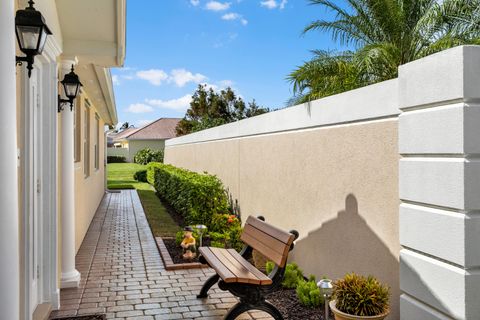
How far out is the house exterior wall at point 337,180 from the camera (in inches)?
160

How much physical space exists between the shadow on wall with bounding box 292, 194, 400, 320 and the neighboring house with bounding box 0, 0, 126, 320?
304 centimetres

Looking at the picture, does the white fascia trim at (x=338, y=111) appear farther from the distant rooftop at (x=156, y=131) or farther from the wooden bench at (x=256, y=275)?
the distant rooftop at (x=156, y=131)

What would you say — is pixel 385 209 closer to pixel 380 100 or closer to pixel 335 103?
pixel 380 100

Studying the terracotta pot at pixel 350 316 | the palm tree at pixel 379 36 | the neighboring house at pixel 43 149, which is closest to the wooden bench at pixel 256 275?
the terracotta pot at pixel 350 316

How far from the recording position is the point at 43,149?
4582 millimetres

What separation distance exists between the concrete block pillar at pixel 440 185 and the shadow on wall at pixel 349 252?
360mm

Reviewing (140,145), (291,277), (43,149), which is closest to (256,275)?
(291,277)

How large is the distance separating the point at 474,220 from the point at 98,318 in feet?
11.7

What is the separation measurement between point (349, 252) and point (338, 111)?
1.59 m

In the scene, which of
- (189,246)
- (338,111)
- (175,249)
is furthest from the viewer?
(175,249)

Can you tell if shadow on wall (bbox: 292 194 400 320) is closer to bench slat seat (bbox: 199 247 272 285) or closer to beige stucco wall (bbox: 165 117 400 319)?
beige stucco wall (bbox: 165 117 400 319)

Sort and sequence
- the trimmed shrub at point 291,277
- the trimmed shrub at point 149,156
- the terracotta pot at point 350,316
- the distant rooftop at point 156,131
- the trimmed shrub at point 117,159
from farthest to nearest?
1. the distant rooftop at point 156,131
2. the trimmed shrub at point 117,159
3. the trimmed shrub at point 149,156
4. the trimmed shrub at point 291,277
5. the terracotta pot at point 350,316

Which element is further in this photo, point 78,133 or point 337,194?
point 78,133

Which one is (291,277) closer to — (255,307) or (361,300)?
(255,307)
